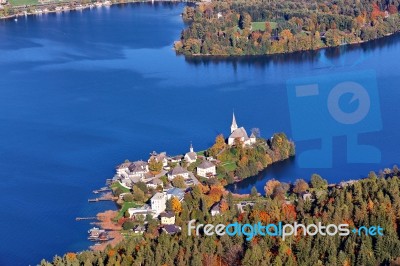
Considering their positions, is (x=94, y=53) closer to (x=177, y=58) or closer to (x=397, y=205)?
(x=177, y=58)

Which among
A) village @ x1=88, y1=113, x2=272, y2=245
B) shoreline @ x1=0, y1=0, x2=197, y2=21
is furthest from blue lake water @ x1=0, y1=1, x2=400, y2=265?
shoreline @ x1=0, y1=0, x2=197, y2=21

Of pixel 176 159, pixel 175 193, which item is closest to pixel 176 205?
pixel 175 193

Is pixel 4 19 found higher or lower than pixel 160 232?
higher

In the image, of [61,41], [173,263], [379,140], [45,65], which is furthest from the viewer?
[61,41]

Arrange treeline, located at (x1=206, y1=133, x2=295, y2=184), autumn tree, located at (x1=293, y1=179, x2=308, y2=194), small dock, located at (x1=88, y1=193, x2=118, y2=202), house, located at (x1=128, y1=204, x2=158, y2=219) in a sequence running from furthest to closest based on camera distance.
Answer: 1. treeline, located at (x1=206, y1=133, x2=295, y2=184)
2. small dock, located at (x1=88, y1=193, x2=118, y2=202)
3. autumn tree, located at (x1=293, y1=179, x2=308, y2=194)
4. house, located at (x1=128, y1=204, x2=158, y2=219)

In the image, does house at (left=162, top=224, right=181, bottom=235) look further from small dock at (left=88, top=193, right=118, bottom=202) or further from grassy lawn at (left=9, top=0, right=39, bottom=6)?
grassy lawn at (left=9, top=0, right=39, bottom=6)

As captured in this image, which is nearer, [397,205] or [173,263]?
[173,263]

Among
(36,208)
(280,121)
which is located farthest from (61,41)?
(36,208)
